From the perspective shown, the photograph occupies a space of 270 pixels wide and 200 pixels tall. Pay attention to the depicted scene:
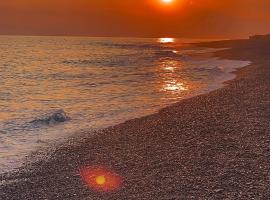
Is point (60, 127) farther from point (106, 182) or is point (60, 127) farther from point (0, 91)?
point (0, 91)

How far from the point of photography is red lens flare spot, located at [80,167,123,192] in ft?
43.1

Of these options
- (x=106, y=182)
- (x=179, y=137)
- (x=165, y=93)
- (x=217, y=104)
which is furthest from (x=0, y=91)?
(x=106, y=182)

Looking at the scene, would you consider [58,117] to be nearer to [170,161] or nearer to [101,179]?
[101,179]

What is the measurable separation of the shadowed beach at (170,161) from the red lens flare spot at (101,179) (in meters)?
0.20

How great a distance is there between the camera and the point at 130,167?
48.7ft

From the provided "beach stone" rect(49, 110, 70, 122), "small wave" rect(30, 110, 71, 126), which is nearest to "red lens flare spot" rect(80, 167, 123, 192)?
"small wave" rect(30, 110, 71, 126)

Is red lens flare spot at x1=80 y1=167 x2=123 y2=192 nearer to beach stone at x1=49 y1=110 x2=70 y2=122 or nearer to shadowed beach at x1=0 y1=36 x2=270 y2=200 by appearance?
shadowed beach at x1=0 y1=36 x2=270 y2=200

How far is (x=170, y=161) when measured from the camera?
14.9 metres

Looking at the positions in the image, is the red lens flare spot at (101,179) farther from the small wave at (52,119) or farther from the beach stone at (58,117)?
the beach stone at (58,117)

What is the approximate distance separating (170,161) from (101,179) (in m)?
2.74

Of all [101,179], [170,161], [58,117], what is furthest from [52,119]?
[170,161]

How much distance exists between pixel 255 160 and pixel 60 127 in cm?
1312

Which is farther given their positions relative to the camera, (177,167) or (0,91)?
(0,91)

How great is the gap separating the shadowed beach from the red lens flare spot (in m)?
0.20
